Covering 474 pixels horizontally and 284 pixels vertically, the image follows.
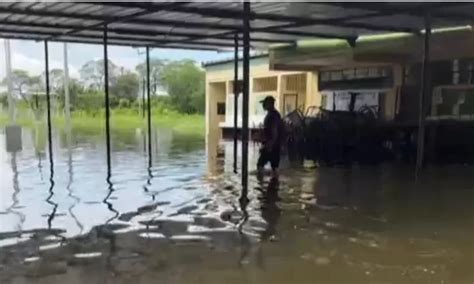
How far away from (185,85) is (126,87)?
4335 millimetres

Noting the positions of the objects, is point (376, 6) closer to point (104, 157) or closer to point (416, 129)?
point (416, 129)

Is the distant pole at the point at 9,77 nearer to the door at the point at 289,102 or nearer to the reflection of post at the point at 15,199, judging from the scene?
the reflection of post at the point at 15,199

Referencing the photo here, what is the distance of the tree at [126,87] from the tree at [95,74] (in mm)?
481

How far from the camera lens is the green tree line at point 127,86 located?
36766 millimetres

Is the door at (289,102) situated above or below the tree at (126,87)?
below

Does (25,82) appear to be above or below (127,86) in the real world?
above

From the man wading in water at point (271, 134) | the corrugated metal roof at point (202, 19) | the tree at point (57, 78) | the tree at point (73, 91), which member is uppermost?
the corrugated metal roof at point (202, 19)

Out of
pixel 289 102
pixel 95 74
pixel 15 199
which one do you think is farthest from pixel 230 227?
pixel 95 74

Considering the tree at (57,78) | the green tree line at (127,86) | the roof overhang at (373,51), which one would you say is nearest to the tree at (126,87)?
the green tree line at (127,86)

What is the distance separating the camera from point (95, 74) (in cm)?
4128

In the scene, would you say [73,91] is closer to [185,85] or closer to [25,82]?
[25,82]

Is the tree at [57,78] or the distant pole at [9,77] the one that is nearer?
the distant pole at [9,77]

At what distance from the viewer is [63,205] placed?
26.2ft

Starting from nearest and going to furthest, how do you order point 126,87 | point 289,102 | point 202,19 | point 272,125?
point 272,125 → point 202,19 → point 289,102 → point 126,87
